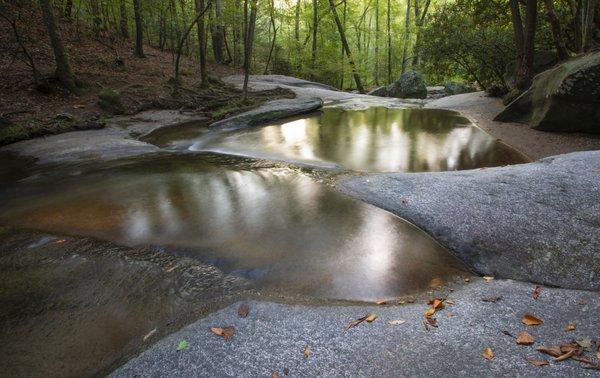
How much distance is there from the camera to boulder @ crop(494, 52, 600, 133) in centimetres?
717

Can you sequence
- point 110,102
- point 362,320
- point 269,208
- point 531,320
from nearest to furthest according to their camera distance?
1. point 531,320
2. point 362,320
3. point 269,208
4. point 110,102

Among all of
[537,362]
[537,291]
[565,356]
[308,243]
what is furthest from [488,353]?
[308,243]

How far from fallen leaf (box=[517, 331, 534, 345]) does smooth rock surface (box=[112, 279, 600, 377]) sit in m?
0.04

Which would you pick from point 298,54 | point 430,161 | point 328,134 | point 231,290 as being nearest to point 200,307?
point 231,290

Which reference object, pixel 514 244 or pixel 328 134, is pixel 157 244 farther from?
pixel 328 134

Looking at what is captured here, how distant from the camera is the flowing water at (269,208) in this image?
3740 mm

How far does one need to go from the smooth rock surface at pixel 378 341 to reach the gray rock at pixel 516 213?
42cm

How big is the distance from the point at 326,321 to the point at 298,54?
26.7 m

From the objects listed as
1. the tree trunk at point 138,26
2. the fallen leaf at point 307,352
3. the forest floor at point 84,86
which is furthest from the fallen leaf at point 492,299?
the tree trunk at point 138,26

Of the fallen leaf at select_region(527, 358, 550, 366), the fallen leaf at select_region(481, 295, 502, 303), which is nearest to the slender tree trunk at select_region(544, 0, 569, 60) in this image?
the fallen leaf at select_region(481, 295, 502, 303)

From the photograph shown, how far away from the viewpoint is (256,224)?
4.80 m

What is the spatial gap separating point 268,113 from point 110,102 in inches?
216

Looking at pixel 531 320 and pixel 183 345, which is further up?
pixel 531 320

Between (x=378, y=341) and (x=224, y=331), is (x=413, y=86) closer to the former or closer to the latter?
(x=378, y=341)
